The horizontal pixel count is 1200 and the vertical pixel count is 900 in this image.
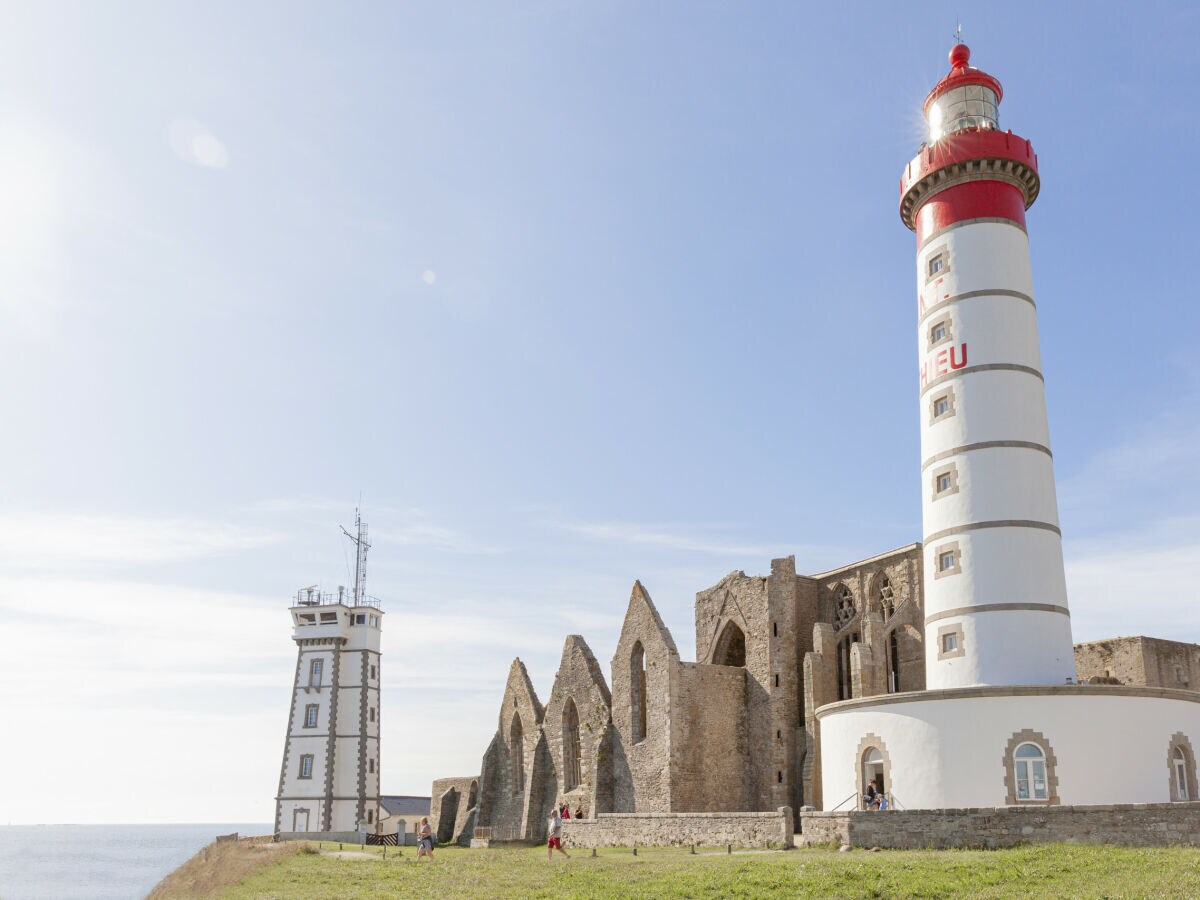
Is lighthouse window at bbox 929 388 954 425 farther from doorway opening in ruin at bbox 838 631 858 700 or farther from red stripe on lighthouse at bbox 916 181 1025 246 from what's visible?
doorway opening in ruin at bbox 838 631 858 700

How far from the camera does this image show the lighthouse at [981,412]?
84.9ft

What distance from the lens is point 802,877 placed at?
18.0m

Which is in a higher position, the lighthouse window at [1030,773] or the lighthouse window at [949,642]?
the lighthouse window at [949,642]

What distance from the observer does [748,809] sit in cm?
3662

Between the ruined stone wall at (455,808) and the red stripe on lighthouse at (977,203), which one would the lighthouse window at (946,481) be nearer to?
the red stripe on lighthouse at (977,203)

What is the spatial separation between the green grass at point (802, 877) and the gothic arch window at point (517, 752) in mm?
22540

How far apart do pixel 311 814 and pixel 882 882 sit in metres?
39.9

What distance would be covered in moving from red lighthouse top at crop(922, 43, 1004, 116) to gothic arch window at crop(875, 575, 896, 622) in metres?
15.7

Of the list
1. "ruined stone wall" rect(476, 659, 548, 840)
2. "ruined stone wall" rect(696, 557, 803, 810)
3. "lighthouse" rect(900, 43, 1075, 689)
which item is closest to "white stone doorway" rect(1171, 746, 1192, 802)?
"lighthouse" rect(900, 43, 1075, 689)

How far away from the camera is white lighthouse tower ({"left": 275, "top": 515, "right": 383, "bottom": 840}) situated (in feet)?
166

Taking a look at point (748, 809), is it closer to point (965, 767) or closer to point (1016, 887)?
point (965, 767)

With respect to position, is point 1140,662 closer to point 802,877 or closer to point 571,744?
point 802,877

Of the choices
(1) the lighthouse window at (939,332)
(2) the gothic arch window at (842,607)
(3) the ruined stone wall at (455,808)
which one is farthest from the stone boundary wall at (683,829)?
(3) the ruined stone wall at (455,808)

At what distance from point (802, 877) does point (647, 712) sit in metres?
20.8
